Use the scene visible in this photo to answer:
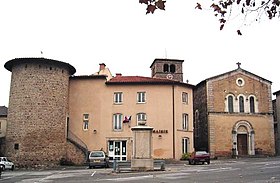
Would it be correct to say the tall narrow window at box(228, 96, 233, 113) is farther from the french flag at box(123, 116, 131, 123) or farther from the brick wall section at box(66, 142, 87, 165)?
the brick wall section at box(66, 142, 87, 165)

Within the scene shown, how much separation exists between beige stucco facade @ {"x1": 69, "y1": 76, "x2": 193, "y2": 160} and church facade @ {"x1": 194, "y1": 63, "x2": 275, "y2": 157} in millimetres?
4667

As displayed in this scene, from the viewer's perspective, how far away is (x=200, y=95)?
47.5m

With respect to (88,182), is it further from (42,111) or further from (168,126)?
(168,126)

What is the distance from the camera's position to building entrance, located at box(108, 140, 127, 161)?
127ft

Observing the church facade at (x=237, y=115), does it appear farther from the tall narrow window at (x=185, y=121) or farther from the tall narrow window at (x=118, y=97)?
the tall narrow window at (x=118, y=97)

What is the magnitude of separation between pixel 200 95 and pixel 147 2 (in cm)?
4297

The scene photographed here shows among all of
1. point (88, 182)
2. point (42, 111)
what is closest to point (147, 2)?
point (88, 182)

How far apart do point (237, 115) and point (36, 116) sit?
23349 millimetres

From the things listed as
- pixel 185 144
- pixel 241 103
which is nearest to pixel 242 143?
pixel 241 103

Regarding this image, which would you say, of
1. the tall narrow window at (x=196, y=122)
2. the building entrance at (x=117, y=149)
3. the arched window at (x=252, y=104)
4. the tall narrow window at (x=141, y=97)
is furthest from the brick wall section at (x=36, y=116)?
the arched window at (x=252, y=104)

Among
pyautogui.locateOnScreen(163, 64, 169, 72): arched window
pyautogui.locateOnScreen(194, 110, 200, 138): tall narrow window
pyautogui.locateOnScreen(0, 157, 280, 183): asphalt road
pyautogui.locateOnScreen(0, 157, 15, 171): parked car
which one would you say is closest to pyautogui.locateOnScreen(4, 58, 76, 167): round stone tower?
pyautogui.locateOnScreen(0, 157, 15, 171): parked car

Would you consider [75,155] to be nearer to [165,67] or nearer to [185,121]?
[185,121]

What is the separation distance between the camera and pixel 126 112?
39.7 m

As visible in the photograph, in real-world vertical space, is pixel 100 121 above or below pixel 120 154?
above
